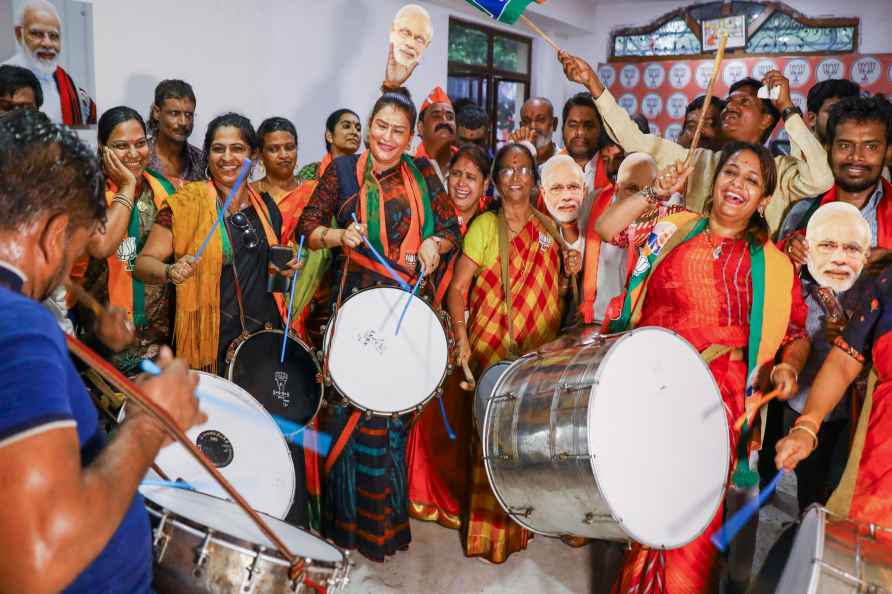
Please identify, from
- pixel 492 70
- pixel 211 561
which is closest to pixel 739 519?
pixel 211 561

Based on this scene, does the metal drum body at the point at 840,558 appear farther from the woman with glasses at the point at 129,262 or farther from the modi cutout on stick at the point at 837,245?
the woman with glasses at the point at 129,262

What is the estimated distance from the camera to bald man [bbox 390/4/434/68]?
3.76 metres

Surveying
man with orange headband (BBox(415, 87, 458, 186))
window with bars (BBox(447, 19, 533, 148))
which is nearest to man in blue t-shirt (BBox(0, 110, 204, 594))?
man with orange headband (BBox(415, 87, 458, 186))

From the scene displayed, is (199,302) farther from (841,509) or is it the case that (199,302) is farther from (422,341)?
(841,509)

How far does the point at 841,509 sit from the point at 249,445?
1.82 meters

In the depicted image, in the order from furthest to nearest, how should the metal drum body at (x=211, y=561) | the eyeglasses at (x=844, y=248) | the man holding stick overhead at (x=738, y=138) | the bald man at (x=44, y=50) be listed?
the bald man at (x=44, y=50)
the man holding stick overhead at (x=738, y=138)
the eyeglasses at (x=844, y=248)
the metal drum body at (x=211, y=561)

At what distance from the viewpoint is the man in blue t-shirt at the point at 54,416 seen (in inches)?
40.1

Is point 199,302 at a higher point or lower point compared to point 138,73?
lower

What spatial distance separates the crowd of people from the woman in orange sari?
0.04 ft

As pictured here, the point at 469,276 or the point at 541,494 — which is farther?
the point at 469,276

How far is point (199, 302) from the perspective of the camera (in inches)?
123

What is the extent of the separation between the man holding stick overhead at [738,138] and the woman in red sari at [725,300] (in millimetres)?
320

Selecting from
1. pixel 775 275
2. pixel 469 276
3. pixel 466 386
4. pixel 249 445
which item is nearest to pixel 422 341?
pixel 466 386

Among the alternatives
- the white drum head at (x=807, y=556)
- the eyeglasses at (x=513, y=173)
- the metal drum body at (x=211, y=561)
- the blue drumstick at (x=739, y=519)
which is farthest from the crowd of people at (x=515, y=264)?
the metal drum body at (x=211, y=561)
